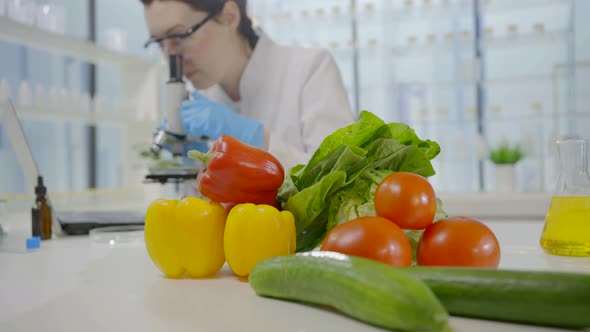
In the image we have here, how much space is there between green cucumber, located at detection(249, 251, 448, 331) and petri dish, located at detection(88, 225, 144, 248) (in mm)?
658

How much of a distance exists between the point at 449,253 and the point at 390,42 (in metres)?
3.46

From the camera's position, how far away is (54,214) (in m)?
1.38

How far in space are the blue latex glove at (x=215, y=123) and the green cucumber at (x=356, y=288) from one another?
132 cm

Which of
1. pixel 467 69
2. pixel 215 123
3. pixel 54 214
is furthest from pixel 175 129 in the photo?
pixel 467 69

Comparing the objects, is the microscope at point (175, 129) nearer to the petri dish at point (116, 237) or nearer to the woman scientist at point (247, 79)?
the woman scientist at point (247, 79)

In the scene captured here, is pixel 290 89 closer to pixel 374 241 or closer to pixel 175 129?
pixel 175 129

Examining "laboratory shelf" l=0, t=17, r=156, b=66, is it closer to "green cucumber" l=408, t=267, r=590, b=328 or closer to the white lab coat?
the white lab coat

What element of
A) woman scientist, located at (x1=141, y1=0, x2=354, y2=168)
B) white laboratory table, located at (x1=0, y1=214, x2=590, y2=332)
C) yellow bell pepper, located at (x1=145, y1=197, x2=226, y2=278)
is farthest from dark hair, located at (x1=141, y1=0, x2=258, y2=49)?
yellow bell pepper, located at (x1=145, y1=197, x2=226, y2=278)

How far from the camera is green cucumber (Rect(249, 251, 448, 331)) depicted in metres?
0.44

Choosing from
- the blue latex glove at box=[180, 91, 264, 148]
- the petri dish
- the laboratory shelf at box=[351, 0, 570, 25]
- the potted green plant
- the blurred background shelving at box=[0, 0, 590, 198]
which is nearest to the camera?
the petri dish

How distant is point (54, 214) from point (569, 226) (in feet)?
3.88

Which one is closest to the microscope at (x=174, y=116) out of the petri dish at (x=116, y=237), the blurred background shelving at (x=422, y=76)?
the petri dish at (x=116, y=237)

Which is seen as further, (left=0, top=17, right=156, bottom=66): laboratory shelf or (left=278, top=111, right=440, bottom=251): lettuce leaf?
(left=0, top=17, right=156, bottom=66): laboratory shelf

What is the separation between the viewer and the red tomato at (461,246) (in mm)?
671
